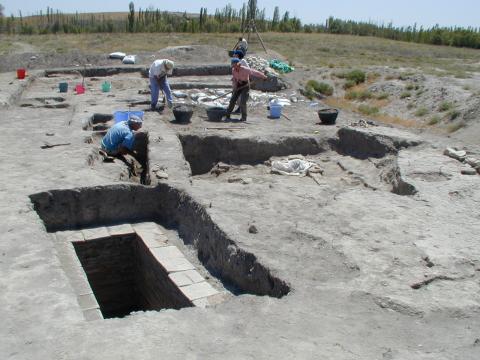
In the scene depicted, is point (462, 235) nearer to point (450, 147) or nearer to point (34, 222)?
point (450, 147)

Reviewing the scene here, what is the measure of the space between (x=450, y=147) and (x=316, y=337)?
6.50 m

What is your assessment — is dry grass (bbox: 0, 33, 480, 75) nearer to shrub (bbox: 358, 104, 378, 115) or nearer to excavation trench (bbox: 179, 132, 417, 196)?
shrub (bbox: 358, 104, 378, 115)

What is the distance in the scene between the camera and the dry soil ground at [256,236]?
380 centimetres

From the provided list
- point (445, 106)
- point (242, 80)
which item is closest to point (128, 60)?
point (242, 80)

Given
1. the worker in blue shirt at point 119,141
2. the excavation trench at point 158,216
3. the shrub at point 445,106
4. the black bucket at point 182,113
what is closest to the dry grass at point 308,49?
the shrub at point 445,106

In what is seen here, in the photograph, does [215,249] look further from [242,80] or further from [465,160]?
[242,80]

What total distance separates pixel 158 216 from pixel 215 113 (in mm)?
4733

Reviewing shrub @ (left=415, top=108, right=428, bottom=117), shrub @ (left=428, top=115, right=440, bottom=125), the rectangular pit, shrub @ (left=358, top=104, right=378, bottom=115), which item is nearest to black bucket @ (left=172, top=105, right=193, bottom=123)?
the rectangular pit

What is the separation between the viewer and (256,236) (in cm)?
570

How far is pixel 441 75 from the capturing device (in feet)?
60.9

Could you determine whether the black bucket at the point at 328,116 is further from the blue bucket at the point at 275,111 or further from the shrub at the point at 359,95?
the shrub at the point at 359,95

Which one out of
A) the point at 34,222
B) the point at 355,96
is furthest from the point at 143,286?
the point at 355,96

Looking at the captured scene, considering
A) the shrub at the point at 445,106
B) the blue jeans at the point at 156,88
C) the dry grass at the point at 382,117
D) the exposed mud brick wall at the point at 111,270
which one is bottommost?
the exposed mud brick wall at the point at 111,270

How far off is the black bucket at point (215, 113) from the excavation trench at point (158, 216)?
4.62m
